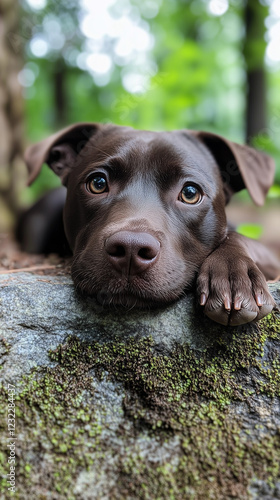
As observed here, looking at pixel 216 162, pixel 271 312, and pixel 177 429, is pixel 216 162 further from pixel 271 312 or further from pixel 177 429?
pixel 177 429

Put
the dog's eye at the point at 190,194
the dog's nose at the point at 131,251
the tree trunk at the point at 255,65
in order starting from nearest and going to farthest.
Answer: the dog's nose at the point at 131,251 → the dog's eye at the point at 190,194 → the tree trunk at the point at 255,65

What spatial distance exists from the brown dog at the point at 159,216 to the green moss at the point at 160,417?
9.7 inches

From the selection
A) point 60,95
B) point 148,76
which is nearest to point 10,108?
point 148,76

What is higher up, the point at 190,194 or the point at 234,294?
the point at 190,194

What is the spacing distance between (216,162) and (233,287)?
1.49 m

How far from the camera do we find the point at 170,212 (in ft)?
8.65

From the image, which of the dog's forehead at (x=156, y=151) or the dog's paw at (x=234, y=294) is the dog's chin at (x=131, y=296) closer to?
the dog's paw at (x=234, y=294)

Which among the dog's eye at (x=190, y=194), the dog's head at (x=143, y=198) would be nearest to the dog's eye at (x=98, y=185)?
the dog's head at (x=143, y=198)

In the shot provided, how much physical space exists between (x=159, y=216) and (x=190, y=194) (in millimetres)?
423

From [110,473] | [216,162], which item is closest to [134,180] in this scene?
[216,162]

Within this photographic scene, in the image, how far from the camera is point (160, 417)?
2.02 m

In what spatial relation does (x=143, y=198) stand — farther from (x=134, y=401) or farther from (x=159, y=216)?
(x=134, y=401)

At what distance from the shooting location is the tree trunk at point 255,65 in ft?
26.5

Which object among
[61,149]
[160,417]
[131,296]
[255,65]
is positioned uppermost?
[255,65]
